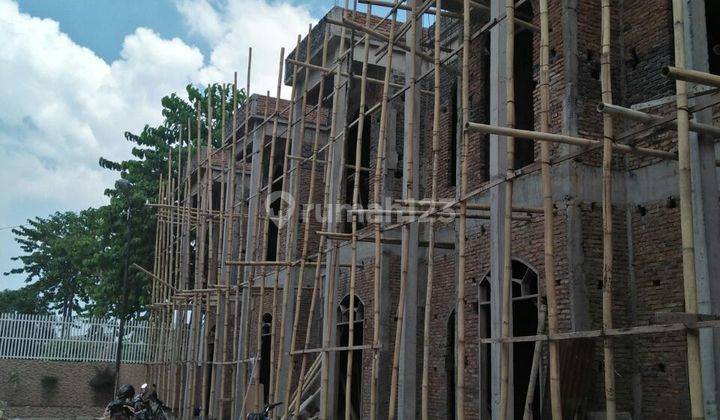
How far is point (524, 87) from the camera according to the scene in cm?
1145

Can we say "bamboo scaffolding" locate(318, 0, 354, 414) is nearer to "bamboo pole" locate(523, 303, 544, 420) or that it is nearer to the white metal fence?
"bamboo pole" locate(523, 303, 544, 420)

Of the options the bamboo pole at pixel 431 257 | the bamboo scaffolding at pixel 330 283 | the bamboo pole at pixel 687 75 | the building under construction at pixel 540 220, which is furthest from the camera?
the bamboo scaffolding at pixel 330 283

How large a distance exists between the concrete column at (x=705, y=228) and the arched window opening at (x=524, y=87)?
5208 millimetres

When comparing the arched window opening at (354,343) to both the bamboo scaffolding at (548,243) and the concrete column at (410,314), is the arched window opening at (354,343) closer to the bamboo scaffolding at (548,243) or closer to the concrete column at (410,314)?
the concrete column at (410,314)

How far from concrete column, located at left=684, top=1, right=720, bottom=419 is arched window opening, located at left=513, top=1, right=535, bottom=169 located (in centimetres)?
521

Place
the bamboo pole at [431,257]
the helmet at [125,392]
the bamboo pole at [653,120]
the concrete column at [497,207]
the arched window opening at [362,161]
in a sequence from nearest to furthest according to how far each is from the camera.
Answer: the bamboo pole at [653,120] → the concrete column at [497,207] → the bamboo pole at [431,257] → the helmet at [125,392] → the arched window opening at [362,161]

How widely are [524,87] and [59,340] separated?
19308 mm

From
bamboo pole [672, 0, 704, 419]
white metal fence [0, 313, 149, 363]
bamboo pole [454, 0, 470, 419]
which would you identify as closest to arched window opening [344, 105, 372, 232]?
bamboo pole [454, 0, 470, 419]

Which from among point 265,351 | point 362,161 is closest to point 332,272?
point 362,161

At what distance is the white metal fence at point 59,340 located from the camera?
23.8 meters

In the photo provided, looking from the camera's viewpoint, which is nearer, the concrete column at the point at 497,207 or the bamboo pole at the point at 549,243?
the bamboo pole at the point at 549,243

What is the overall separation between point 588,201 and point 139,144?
23186 mm

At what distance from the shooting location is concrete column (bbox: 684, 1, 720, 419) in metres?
5.31

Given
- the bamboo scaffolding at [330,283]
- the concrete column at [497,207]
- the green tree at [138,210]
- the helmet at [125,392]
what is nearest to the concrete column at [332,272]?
the bamboo scaffolding at [330,283]
